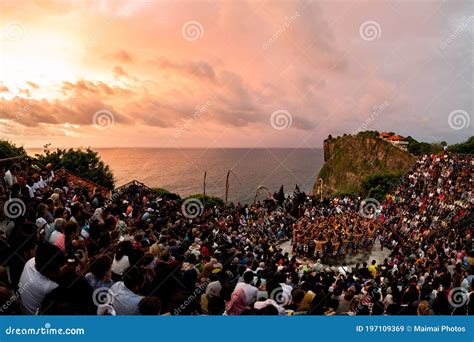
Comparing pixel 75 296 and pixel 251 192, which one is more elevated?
pixel 251 192

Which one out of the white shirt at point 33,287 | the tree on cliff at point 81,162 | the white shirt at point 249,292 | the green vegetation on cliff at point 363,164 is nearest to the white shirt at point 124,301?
the white shirt at point 33,287

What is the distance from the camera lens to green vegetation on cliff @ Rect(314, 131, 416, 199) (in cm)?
5484

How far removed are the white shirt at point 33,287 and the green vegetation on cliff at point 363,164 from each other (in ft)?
173

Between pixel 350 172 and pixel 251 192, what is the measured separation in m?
34.0

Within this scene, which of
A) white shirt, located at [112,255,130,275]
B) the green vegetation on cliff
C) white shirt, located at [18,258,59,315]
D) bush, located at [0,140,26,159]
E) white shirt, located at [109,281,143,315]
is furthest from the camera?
the green vegetation on cliff

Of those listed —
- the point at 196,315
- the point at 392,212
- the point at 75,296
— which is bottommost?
the point at 196,315

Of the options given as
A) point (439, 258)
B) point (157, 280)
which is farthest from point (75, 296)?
point (439, 258)

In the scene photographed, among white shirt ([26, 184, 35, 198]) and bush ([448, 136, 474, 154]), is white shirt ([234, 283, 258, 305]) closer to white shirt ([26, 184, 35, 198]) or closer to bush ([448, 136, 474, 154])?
white shirt ([26, 184, 35, 198])

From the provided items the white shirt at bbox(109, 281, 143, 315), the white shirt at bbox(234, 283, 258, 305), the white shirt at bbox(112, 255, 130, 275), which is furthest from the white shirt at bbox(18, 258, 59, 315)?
the white shirt at bbox(234, 283, 258, 305)

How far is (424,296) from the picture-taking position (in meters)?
7.93

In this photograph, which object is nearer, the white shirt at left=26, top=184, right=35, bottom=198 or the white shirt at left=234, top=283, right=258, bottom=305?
the white shirt at left=234, top=283, right=258, bottom=305

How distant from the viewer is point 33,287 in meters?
4.27

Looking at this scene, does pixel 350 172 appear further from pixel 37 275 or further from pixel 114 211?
pixel 37 275

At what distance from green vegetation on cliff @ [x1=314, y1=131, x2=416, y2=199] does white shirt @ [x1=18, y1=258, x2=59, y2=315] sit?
5264 centimetres
